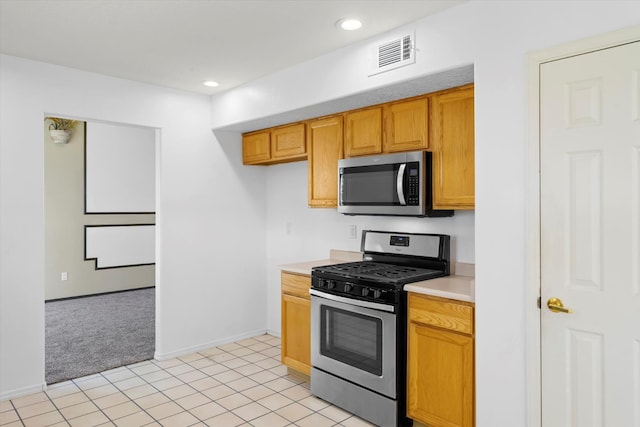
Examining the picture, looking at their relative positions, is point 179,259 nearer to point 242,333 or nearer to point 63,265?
point 242,333

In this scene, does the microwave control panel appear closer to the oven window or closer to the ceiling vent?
the ceiling vent

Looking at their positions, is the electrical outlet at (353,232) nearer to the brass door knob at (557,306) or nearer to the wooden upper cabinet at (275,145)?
the wooden upper cabinet at (275,145)

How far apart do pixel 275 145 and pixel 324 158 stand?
0.71 m

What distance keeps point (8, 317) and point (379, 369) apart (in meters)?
2.69

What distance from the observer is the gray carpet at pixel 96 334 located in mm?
3924

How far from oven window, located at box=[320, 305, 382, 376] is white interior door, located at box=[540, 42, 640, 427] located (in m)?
1.00

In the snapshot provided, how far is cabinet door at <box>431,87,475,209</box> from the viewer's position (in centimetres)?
271

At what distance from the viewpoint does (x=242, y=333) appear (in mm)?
4664

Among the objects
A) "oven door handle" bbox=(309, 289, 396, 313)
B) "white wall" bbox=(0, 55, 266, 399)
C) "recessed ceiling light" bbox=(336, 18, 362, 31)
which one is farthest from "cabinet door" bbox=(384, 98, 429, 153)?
"white wall" bbox=(0, 55, 266, 399)

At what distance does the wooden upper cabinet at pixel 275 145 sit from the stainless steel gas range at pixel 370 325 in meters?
1.14

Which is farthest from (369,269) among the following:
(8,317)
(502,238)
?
(8,317)


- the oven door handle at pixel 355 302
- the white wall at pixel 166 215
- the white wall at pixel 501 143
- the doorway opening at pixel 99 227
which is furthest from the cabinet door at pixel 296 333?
the doorway opening at pixel 99 227

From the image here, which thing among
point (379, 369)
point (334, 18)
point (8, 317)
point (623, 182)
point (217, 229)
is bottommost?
point (379, 369)

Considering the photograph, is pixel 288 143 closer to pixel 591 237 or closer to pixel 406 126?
pixel 406 126
